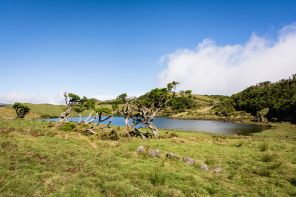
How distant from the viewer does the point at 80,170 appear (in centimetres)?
977

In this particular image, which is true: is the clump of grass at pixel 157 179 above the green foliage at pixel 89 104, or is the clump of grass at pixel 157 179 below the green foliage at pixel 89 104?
below

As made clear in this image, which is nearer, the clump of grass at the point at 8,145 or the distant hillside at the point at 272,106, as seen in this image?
the clump of grass at the point at 8,145

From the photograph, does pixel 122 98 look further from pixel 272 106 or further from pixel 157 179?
pixel 272 106

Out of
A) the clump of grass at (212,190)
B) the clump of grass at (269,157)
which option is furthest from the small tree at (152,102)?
the clump of grass at (212,190)

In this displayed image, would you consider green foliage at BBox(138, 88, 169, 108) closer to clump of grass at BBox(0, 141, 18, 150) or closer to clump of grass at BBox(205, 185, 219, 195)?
clump of grass at BBox(0, 141, 18, 150)

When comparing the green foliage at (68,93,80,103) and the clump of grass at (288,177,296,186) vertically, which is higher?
the green foliage at (68,93,80,103)

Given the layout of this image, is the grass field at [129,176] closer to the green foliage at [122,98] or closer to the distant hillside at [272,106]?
the green foliage at [122,98]

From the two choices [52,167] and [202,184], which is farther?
[52,167]

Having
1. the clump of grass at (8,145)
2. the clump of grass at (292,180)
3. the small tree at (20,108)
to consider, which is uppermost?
the small tree at (20,108)

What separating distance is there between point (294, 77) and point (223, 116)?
83607 millimetres

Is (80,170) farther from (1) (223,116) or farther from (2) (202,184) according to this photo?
(1) (223,116)

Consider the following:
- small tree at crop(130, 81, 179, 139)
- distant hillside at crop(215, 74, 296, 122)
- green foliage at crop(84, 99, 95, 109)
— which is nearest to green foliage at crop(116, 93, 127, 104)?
small tree at crop(130, 81, 179, 139)

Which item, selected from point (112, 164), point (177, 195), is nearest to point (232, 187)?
point (177, 195)

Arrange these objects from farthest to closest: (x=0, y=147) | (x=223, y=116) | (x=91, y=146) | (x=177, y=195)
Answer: (x=223, y=116) → (x=91, y=146) → (x=0, y=147) → (x=177, y=195)
